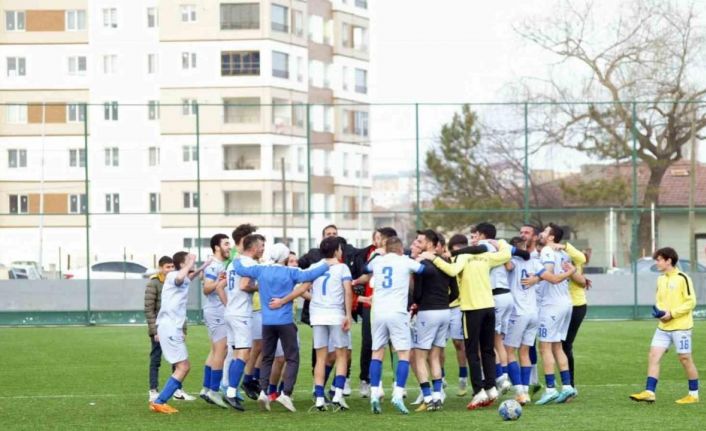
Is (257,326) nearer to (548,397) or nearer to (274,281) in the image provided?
(274,281)

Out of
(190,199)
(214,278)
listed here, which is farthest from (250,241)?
(190,199)

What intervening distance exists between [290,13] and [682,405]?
64.0m

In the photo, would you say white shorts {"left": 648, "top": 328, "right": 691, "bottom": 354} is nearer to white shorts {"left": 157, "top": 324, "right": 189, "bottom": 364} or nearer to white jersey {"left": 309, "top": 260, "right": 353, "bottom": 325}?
white jersey {"left": 309, "top": 260, "right": 353, "bottom": 325}

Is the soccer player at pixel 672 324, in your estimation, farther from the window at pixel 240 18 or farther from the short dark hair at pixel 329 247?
the window at pixel 240 18

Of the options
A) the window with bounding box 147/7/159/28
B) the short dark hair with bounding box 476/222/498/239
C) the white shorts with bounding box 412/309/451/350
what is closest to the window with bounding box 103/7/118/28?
the window with bounding box 147/7/159/28

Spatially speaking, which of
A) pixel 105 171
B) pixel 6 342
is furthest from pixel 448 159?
pixel 6 342

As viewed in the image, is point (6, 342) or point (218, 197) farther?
point (218, 197)

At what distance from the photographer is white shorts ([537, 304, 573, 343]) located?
16.0 meters

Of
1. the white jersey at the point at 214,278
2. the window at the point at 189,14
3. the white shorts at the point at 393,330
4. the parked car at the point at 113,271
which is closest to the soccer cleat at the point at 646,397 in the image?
the white shorts at the point at 393,330

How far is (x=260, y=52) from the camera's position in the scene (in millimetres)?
76562

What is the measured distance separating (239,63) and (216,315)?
61.6 meters

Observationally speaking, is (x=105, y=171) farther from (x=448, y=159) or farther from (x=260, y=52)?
(x=260, y=52)

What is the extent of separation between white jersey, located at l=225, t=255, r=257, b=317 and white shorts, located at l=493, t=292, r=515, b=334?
2959 mm

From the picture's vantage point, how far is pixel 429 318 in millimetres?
15398
